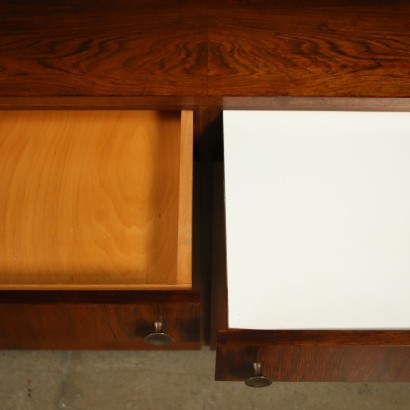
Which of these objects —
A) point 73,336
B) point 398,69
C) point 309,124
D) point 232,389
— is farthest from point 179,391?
point 398,69

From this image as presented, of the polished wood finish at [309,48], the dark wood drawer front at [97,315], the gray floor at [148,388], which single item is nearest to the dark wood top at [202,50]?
the polished wood finish at [309,48]

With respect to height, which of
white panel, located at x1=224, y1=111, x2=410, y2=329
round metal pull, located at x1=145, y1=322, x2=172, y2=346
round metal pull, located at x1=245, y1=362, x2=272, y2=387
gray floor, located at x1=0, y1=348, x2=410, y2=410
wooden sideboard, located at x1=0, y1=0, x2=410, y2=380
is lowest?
gray floor, located at x1=0, y1=348, x2=410, y2=410

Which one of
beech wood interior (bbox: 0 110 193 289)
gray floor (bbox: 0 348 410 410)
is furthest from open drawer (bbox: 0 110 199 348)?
gray floor (bbox: 0 348 410 410)

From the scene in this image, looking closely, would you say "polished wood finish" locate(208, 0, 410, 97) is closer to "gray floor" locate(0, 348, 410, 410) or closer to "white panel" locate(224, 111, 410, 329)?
"white panel" locate(224, 111, 410, 329)

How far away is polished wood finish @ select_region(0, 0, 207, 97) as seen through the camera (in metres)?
0.60

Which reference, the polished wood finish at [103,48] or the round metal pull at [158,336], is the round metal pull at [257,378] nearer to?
the round metal pull at [158,336]

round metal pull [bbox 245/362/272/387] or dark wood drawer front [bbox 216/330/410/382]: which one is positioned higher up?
dark wood drawer front [bbox 216/330/410/382]

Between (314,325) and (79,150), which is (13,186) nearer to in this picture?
(79,150)

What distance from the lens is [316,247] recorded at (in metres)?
0.54

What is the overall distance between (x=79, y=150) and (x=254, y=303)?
0.35 meters

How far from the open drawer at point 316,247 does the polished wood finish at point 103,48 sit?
0.33 feet

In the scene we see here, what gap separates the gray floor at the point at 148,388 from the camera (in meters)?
0.83

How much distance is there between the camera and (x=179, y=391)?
85 cm

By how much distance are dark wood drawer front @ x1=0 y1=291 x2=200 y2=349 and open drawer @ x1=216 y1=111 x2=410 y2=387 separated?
0.17 ft
